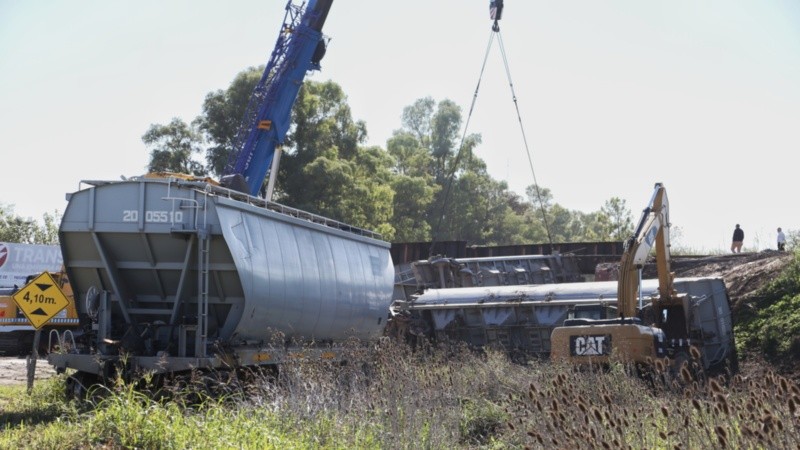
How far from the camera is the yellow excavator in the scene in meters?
14.7

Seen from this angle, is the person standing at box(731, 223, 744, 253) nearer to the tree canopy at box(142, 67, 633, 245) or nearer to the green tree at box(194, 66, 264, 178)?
the tree canopy at box(142, 67, 633, 245)

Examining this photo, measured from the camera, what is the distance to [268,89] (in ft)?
74.2

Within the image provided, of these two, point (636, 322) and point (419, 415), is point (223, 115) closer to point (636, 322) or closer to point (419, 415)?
point (636, 322)

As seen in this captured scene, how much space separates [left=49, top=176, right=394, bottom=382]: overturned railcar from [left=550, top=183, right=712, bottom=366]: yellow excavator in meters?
4.51

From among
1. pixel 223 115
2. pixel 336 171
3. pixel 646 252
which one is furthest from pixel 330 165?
pixel 646 252

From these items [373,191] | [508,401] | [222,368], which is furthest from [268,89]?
[373,191]

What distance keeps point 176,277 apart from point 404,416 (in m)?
5.90

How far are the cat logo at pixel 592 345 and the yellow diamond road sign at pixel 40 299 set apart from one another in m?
8.85

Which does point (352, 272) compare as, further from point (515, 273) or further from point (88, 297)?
point (515, 273)

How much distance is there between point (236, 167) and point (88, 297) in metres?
8.73

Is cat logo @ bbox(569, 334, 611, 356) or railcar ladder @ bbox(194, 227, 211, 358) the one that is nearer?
railcar ladder @ bbox(194, 227, 211, 358)

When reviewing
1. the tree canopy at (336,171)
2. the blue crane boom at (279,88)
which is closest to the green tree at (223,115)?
the tree canopy at (336,171)

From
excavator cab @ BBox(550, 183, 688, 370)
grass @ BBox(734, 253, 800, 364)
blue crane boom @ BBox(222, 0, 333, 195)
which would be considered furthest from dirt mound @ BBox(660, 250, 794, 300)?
blue crane boom @ BBox(222, 0, 333, 195)

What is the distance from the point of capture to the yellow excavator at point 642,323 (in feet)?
48.2
